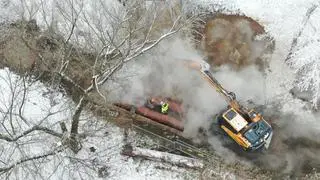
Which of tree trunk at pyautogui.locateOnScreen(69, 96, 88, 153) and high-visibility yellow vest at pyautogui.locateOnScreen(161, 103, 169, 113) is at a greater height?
high-visibility yellow vest at pyautogui.locateOnScreen(161, 103, 169, 113)

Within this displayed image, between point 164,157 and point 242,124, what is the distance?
12.1 ft

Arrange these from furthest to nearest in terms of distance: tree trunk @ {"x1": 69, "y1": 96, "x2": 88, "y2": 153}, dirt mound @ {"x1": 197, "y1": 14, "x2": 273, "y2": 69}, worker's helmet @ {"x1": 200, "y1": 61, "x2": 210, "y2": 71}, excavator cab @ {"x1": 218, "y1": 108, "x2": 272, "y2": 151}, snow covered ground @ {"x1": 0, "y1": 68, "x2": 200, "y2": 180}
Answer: dirt mound @ {"x1": 197, "y1": 14, "x2": 273, "y2": 69} < worker's helmet @ {"x1": 200, "y1": 61, "x2": 210, "y2": 71} < excavator cab @ {"x1": 218, "y1": 108, "x2": 272, "y2": 151} < snow covered ground @ {"x1": 0, "y1": 68, "x2": 200, "y2": 180} < tree trunk @ {"x1": 69, "y1": 96, "x2": 88, "y2": 153}

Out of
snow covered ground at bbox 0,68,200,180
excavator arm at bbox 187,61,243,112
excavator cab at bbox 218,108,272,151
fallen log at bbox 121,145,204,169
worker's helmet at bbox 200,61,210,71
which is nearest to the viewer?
snow covered ground at bbox 0,68,200,180

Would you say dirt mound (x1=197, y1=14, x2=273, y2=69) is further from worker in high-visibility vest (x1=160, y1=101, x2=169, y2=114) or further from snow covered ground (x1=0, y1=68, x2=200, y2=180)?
snow covered ground (x1=0, y1=68, x2=200, y2=180)

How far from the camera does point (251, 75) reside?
24094 mm

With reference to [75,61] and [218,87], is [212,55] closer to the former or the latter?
[218,87]

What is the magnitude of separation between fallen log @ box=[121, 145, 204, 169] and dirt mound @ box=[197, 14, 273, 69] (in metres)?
5.26

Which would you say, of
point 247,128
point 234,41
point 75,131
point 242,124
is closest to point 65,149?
point 75,131

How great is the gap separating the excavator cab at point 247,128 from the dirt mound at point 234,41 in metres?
3.17

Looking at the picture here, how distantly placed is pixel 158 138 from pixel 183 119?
145cm

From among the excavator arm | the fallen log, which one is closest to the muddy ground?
the fallen log

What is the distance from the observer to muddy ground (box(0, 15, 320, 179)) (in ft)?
72.2

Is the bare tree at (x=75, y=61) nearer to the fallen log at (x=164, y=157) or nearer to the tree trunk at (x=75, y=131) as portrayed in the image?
the tree trunk at (x=75, y=131)

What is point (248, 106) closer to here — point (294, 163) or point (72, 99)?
point (294, 163)
